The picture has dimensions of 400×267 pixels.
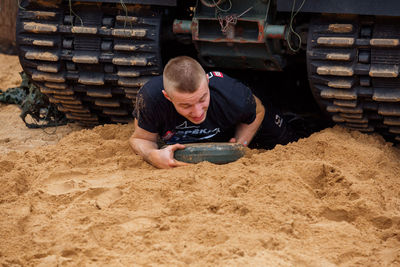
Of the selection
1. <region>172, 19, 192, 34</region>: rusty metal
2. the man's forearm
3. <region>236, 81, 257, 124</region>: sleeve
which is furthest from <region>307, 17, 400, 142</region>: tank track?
the man's forearm

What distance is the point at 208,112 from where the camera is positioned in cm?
420

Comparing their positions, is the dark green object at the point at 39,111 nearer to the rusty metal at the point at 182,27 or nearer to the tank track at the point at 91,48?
the tank track at the point at 91,48

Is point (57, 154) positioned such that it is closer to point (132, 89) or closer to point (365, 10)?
point (132, 89)

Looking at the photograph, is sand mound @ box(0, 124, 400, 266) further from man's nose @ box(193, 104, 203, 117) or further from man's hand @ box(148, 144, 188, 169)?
man's nose @ box(193, 104, 203, 117)

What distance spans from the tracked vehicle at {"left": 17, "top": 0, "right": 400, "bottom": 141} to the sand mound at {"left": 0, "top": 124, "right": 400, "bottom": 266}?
1.34ft

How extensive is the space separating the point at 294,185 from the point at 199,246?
829mm

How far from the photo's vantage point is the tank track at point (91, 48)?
14.8 feet

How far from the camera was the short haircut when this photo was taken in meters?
3.71

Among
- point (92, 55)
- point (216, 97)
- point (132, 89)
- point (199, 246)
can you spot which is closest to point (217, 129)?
point (216, 97)

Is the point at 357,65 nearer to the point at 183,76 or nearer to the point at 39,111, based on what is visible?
the point at 183,76

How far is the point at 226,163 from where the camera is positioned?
3.99 metres

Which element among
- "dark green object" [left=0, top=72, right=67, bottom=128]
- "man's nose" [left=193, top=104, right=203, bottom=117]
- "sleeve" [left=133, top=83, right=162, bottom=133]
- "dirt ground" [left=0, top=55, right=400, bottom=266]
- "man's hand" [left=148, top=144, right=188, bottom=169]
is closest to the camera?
"dirt ground" [left=0, top=55, right=400, bottom=266]

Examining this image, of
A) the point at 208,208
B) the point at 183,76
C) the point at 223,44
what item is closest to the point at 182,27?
the point at 223,44

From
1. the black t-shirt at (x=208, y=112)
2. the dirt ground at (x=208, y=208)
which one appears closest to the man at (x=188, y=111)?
the black t-shirt at (x=208, y=112)
